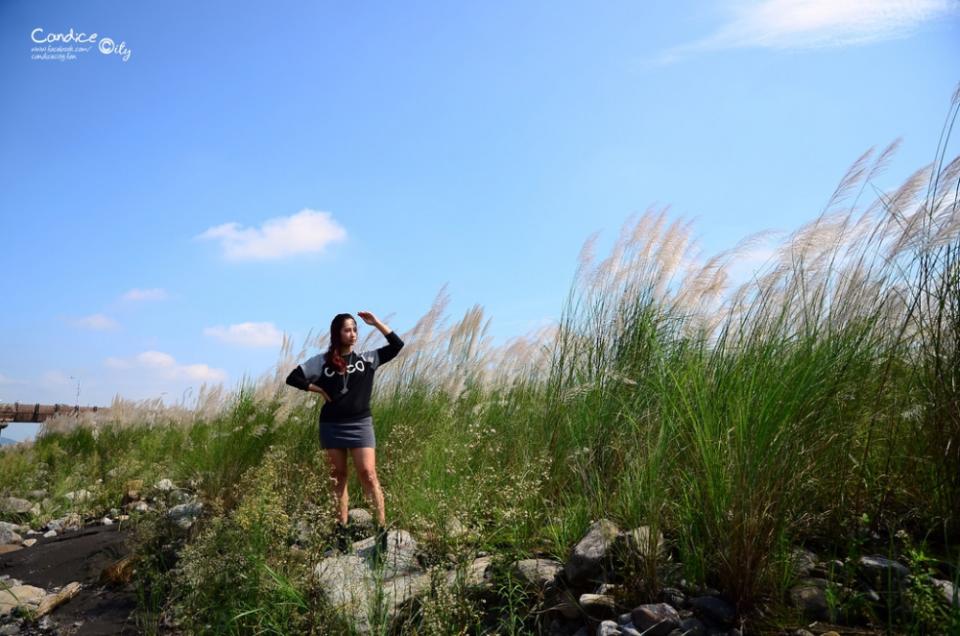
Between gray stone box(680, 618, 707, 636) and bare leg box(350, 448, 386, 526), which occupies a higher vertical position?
bare leg box(350, 448, 386, 526)

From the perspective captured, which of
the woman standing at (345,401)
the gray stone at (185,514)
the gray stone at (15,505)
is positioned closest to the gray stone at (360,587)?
the woman standing at (345,401)

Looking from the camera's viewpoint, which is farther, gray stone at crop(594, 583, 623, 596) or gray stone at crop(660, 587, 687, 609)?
gray stone at crop(594, 583, 623, 596)

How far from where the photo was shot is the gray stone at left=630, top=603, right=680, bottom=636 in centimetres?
280

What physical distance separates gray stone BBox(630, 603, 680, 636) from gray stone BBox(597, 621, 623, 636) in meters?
0.08

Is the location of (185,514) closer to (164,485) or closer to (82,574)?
(82,574)

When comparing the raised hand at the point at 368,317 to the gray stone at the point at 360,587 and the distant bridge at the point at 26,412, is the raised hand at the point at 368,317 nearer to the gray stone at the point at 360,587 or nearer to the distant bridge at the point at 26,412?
the gray stone at the point at 360,587

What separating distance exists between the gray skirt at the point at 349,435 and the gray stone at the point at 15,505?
20.7ft

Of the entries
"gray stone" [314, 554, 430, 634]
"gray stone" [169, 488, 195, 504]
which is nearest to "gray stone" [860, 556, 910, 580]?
"gray stone" [314, 554, 430, 634]

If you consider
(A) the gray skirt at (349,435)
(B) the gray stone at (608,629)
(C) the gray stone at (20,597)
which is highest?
(A) the gray skirt at (349,435)

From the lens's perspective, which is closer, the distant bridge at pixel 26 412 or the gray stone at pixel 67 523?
the gray stone at pixel 67 523

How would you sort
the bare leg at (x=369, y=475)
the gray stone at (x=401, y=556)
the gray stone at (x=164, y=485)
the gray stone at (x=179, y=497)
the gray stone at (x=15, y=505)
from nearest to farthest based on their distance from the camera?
1. the gray stone at (x=401, y=556)
2. the bare leg at (x=369, y=475)
3. the gray stone at (x=179, y=497)
4. the gray stone at (x=164, y=485)
5. the gray stone at (x=15, y=505)

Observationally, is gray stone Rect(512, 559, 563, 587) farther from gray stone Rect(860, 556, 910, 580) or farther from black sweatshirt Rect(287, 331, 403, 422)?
black sweatshirt Rect(287, 331, 403, 422)

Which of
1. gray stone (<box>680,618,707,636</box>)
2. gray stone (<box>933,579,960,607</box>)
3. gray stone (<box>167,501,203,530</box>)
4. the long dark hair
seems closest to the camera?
gray stone (<box>933,579,960,607</box>)

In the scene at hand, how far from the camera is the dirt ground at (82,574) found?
17.0ft
